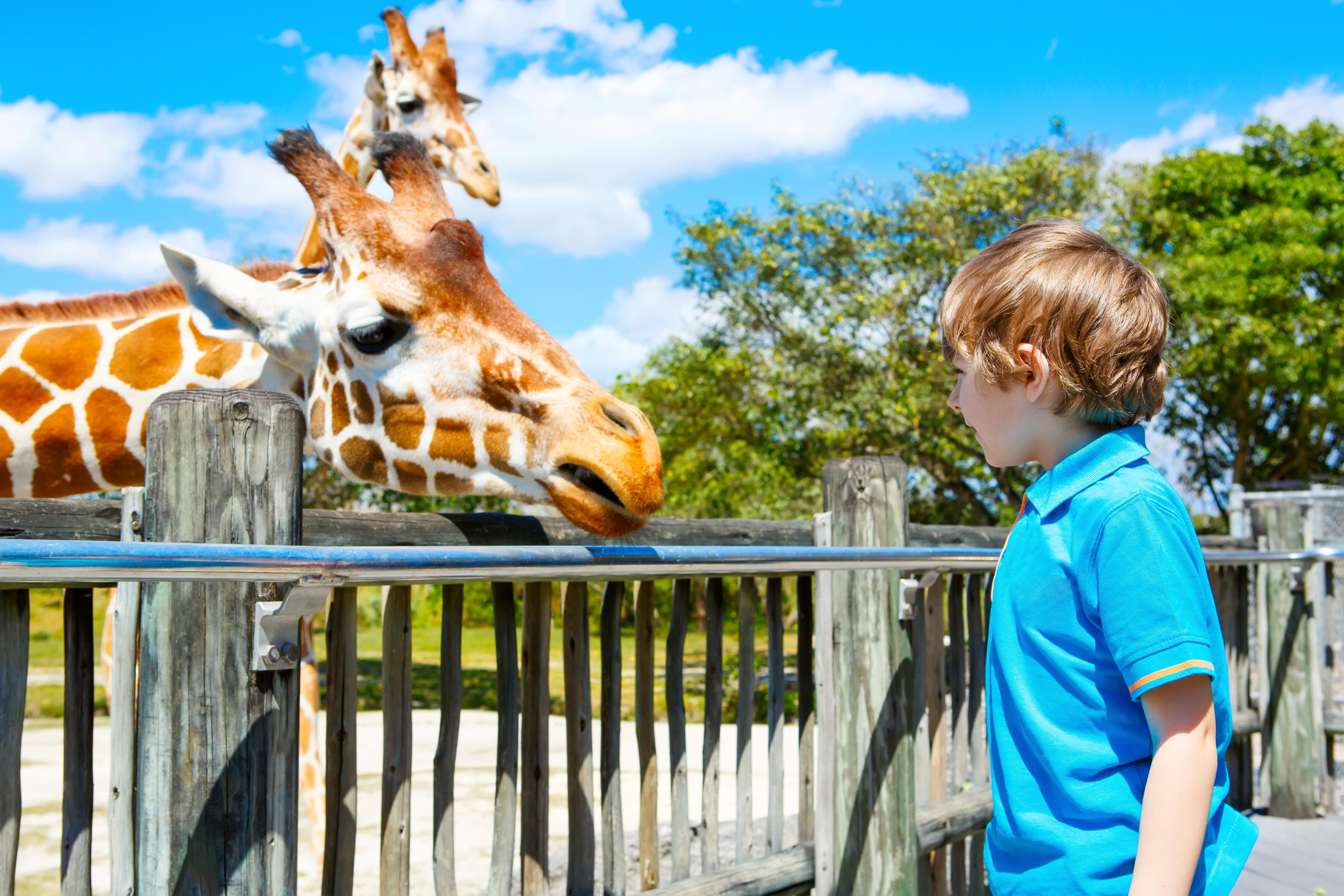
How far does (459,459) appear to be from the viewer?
2.93 meters

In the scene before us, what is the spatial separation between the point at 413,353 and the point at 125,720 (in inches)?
53.4

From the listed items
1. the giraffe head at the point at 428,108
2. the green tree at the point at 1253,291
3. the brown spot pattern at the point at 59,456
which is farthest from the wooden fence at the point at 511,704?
the green tree at the point at 1253,291

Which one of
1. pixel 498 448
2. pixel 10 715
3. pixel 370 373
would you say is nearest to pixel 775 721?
pixel 498 448

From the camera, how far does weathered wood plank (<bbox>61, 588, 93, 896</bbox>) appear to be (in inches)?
70.5

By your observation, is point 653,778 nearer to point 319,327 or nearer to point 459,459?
point 459,459

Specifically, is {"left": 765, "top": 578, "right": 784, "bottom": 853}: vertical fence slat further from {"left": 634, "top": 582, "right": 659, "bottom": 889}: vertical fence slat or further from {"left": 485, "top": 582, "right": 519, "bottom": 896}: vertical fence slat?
{"left": 485, "top": 582, "right": 519, "bottom": 896}: vertical fence slat

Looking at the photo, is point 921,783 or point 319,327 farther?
point 921,783

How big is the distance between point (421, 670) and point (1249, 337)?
13559 millimetres

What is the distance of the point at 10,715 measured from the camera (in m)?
1.72

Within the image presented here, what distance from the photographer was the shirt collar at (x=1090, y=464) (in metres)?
1.47

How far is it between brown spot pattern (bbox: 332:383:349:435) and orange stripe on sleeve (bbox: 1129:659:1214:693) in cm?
240

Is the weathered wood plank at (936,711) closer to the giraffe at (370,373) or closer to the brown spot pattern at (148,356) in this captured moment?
the giraffe at (370,373)

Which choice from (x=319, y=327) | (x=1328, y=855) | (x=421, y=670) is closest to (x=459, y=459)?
(x=319, y=327)

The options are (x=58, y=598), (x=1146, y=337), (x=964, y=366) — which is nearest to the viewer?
(x=1146, y=337)
